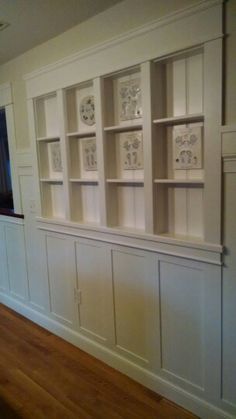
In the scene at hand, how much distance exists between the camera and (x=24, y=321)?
3.16 meters

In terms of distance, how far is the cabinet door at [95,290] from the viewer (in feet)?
7.70

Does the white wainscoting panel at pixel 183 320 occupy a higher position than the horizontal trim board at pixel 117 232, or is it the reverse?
the horizontal trim board at pixel 117 232

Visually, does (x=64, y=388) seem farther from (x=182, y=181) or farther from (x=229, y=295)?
(x=182, y=181)

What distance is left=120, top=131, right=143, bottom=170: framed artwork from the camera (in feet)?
6.75

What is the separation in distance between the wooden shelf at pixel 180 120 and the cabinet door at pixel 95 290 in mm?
968

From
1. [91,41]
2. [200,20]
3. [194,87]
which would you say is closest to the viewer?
[200,20]

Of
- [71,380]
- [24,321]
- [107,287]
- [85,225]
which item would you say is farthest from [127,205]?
[24,321]

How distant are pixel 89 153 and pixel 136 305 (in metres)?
1.17

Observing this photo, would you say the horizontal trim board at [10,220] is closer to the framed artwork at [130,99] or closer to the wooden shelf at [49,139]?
the wooden shelf at [49,139]

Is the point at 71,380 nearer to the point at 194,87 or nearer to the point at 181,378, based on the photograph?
the point at 181,378

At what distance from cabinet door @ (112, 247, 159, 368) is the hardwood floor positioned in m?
0.23

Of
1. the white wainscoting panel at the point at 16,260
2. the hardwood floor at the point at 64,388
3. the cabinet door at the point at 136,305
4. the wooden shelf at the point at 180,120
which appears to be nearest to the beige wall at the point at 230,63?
the wooden shelf at the point at 180,120

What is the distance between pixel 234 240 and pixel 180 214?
0.40 metres

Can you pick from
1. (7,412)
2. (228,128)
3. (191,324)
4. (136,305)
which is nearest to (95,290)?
(136,305)
